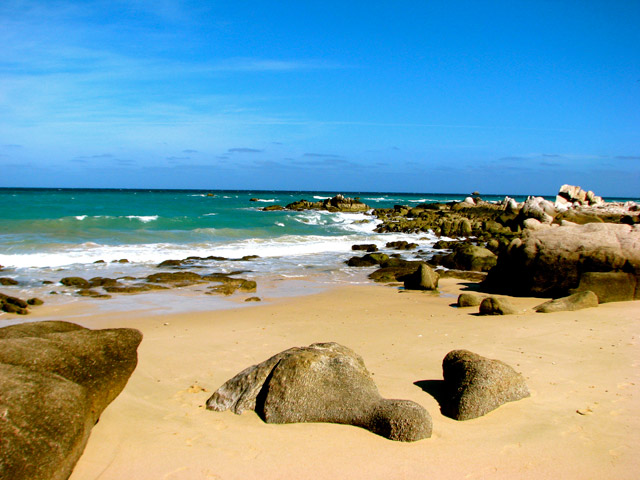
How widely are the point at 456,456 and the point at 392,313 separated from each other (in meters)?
5.73

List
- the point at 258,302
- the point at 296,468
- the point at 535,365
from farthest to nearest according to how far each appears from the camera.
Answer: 1. the point at 258,302
2. the point at 535,365
3. the point at 296,468

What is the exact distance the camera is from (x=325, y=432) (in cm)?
414

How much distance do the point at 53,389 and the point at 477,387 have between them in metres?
3.49

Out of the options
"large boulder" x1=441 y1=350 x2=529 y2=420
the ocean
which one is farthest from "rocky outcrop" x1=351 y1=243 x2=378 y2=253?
"large boulder" x1=441 y1=350 x2=529 y2=420

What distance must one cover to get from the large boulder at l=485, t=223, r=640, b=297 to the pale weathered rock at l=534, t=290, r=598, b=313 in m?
1.05

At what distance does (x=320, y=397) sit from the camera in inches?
172

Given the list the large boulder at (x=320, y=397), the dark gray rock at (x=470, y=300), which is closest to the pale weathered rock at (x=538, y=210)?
the dark gray rock at (x=470, y=300)

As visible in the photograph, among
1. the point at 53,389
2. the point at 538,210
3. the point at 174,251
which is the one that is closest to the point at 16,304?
the point at 53,389

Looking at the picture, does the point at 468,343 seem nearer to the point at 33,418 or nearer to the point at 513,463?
the point at 513,463

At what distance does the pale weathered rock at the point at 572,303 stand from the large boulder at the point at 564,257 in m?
1.05

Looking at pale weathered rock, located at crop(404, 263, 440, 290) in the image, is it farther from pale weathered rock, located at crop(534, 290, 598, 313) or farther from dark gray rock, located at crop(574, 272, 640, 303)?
pale weathered rock, located at crop(534, 290, 598, 313)

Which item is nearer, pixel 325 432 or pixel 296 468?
pixel 296 468

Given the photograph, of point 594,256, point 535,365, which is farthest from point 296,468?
point 594,256

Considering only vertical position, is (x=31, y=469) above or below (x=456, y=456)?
above
